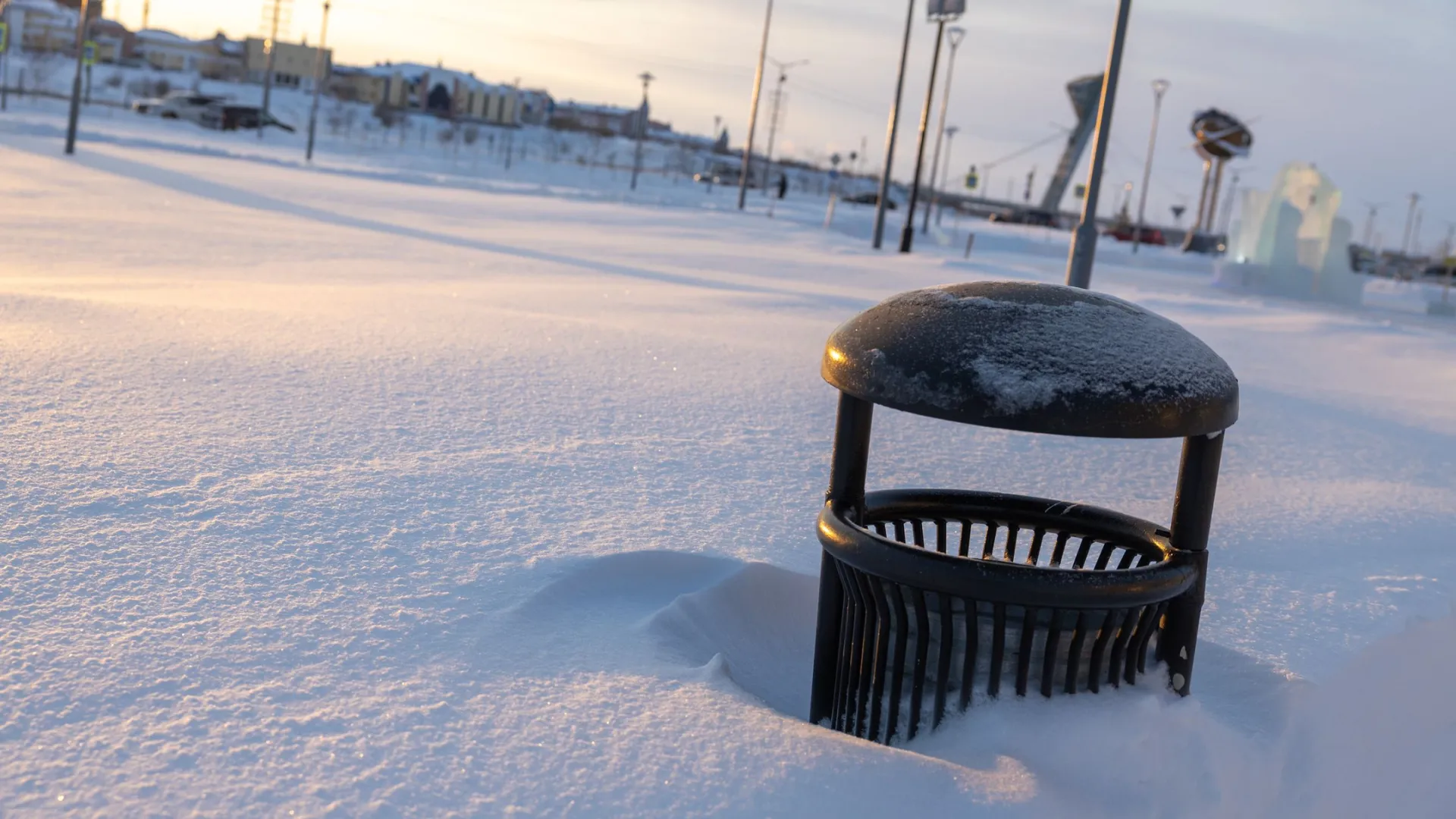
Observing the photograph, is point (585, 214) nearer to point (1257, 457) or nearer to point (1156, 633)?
point (1257, 457)

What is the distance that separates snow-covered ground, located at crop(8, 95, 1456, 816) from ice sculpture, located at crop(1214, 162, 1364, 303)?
78.5 ft

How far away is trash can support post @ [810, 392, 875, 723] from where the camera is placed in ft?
9.00

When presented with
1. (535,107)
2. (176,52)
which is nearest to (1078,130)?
(535,107)

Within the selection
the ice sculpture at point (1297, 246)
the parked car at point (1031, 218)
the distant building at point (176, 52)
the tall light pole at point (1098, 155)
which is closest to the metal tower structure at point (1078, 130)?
the parked car at point (1031, 218)

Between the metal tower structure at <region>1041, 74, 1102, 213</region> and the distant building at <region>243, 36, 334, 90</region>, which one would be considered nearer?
the metal tower structure at <region>1041, 74, 1102, 213</region>

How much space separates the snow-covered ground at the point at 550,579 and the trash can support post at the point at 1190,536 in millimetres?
91

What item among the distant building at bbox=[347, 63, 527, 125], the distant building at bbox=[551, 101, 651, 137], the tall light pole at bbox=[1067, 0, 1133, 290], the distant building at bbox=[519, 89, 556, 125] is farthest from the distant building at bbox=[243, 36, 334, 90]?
the tall light pole at bbox=[1067, 0, 1133, 290]

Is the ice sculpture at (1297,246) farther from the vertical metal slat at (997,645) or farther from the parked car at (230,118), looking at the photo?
the parked car at (230,118)

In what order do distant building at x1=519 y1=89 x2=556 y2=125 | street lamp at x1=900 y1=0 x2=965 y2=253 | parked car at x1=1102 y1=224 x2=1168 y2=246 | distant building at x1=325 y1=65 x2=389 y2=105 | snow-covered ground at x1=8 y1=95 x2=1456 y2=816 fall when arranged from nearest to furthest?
snow-covered ground at x1=8 y1=95 x2=1456 y2=816, street lamp at x1=900 y1=0 x2=965 y2=253, parked car at x1=1102 y1=224 x2=1168 y2=246, distant building at x1=325 y1=65 x2=389 y2=105, distant building at x1=519 y1=89 x2=556 y2=125

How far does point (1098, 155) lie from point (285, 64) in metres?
108

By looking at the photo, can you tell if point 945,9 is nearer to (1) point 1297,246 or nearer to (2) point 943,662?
(1) point 1297,246

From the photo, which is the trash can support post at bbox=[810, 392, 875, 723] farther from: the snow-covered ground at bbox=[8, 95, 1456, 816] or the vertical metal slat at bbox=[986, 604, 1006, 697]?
the vertical metal slat at bbox=[986, 604, 1006, 697]

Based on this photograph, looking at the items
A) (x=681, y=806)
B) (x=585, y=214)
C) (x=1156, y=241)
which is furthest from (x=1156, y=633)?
(x=1156, y=241)

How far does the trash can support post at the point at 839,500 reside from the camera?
2.74m
